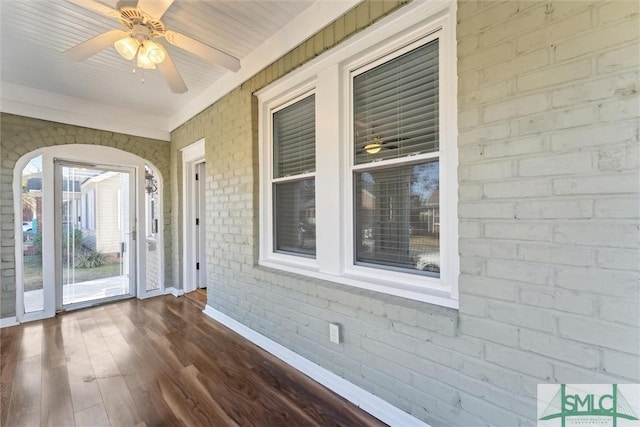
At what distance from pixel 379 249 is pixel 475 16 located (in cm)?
143

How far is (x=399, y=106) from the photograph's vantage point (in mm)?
1907

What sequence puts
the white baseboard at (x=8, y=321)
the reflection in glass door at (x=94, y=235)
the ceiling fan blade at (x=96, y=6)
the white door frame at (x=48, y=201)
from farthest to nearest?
1. the reflection in glass door at (x=94, y=235)
2. the white door frame at (x=48, y=201)
3. the white baseboard at (x=8, y=321)
4. the ceiling fan blade at (x=96, y=6)

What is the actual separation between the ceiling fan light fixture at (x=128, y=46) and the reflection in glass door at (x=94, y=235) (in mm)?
2768

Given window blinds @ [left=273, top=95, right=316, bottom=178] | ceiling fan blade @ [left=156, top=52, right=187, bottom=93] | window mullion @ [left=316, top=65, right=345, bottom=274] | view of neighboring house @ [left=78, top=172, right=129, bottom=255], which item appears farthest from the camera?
view of neighboring house @ [left=78, top=172, right=129, bottom=255]

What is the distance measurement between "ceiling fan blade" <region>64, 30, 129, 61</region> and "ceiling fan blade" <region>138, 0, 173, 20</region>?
0.98 feet

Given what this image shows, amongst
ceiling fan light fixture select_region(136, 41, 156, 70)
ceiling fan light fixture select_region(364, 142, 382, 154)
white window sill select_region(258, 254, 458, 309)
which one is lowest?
white window sill select_region(258, 254, 458, 309)

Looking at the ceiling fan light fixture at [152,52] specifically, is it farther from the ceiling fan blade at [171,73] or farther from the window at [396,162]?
the window at [396,162]

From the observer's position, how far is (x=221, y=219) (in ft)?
11.1

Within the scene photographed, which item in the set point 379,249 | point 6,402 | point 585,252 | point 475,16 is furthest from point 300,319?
point 475,16

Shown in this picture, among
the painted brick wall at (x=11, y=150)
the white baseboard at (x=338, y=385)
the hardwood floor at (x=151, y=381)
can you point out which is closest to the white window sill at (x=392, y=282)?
the white baseboard at (x=338, y=385)

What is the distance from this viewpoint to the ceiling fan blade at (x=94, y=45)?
5.96 ft
